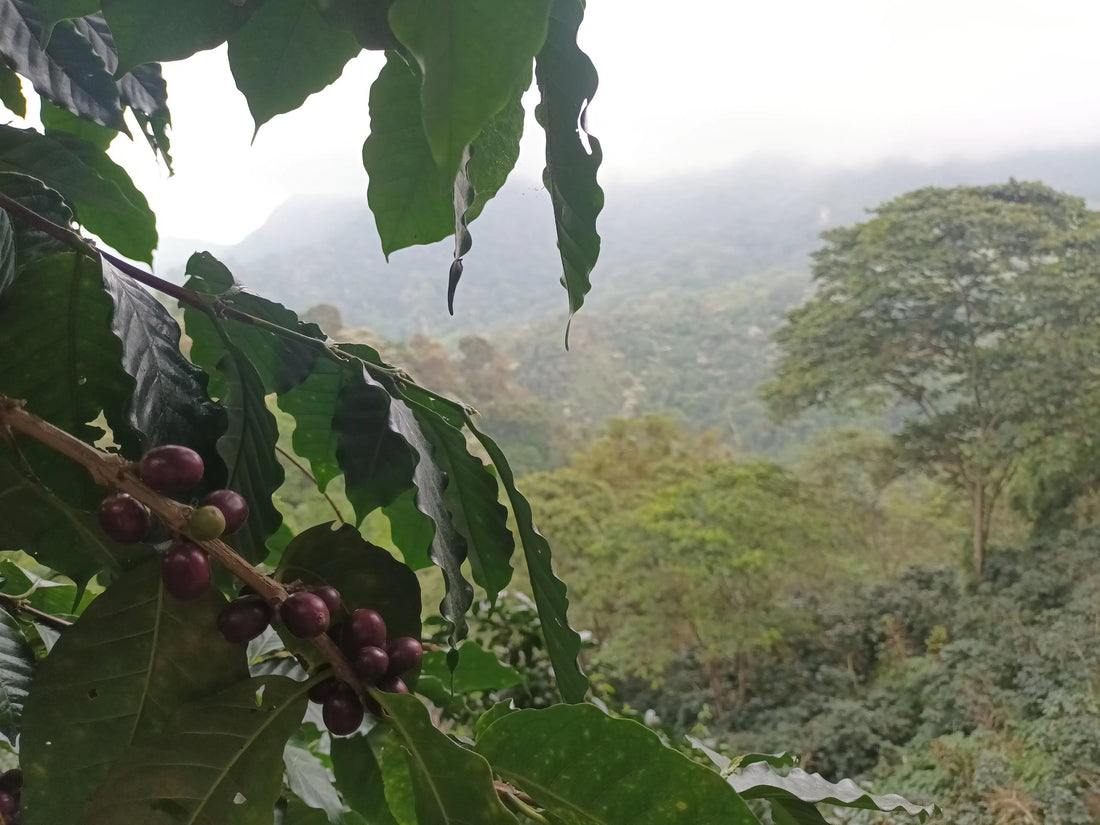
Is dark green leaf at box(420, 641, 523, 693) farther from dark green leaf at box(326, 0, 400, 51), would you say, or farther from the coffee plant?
dark green leaf at box(326, 0, 400, 51)

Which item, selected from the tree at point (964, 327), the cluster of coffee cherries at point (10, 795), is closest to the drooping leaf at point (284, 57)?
the cluster of coffee cherries at point (10, 795)

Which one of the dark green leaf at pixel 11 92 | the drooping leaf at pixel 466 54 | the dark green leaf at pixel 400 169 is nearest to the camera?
the drooping leaf at pixel 466 54

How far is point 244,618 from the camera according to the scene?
200 mm

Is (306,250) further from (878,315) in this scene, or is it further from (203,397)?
(203,397)

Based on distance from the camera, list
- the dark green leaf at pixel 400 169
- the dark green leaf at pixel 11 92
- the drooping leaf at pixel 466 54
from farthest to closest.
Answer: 1. the dark green leaf at pixel 11 92
2. the dark green leaf at pixel 400 169
3. the drooping leaf at pixel 466 54

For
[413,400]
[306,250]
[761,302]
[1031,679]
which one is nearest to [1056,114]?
[761,302]

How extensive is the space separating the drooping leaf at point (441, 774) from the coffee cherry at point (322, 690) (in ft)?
0.08

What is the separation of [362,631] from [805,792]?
0.15 meters

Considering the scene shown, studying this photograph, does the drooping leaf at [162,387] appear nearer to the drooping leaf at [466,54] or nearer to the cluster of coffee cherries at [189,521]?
the cluster of coffee cherries at [189,521]

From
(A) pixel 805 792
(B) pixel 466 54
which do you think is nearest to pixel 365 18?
(B) pixel 466 54

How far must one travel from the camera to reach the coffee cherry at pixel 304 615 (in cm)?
19

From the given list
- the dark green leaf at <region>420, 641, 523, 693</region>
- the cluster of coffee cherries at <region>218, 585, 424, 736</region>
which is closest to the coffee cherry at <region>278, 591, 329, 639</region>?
the cluster of coffee cherries at <region>218, 585, 424, 736</region>

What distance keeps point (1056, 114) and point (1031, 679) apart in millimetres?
5777

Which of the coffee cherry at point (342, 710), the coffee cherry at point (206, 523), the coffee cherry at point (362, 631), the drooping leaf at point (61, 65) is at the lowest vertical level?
the coffee cherry at point (342, 710)
